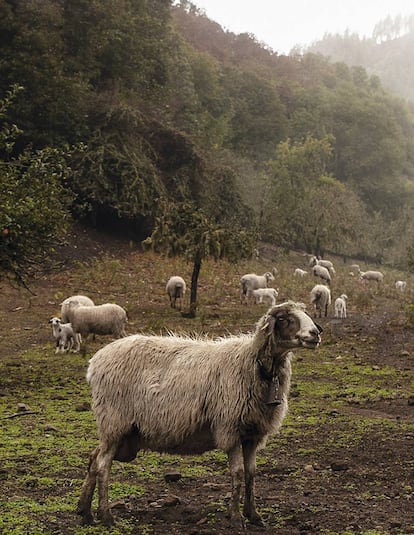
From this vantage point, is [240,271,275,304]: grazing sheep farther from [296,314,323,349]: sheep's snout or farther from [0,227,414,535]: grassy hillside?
[296,314,323,349]: sheep's snout

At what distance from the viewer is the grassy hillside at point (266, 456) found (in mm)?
6027

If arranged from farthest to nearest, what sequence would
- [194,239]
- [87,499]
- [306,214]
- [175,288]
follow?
[306,214] < [175,288] < [194,239] < [87,499]

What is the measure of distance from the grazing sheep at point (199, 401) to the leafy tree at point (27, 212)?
237 inches

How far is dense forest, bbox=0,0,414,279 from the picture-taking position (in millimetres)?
13680

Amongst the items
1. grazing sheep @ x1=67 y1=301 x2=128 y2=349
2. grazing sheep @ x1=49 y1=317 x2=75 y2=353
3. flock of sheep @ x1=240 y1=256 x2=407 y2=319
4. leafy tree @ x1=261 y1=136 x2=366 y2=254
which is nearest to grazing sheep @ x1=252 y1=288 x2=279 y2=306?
flock of sheep @ x1=240 y1=256 x2=407 y2=319

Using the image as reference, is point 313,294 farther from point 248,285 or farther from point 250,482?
point 250,482

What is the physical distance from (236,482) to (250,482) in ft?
0.91

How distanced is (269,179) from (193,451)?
155ft

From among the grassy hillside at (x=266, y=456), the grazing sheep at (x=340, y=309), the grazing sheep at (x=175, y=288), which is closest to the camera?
the grassy hillside at (x=266, y=456)

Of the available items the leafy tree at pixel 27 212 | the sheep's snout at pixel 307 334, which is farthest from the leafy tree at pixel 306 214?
the sheep's snout at pixel 307 334

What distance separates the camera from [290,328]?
6.07 metres

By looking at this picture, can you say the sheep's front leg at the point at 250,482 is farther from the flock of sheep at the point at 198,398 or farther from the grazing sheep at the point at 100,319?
the grazing sheep at the point at 100,319

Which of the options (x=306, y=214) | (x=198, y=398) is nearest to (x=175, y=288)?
(x=198, y=398)

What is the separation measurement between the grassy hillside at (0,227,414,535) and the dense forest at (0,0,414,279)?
3378 mm
